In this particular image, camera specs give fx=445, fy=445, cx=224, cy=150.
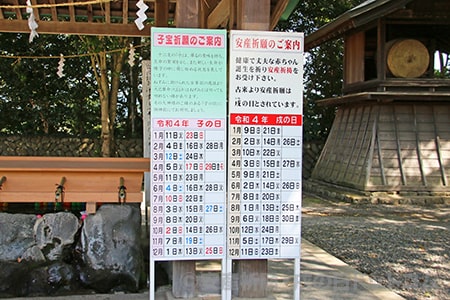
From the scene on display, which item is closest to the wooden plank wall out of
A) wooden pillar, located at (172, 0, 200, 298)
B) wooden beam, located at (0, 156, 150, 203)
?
wooden beam, located at (0, 156, 150, 203)

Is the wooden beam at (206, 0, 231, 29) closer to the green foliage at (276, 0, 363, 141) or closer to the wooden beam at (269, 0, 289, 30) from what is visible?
the wooden beam at (269, 0, 289, 30)

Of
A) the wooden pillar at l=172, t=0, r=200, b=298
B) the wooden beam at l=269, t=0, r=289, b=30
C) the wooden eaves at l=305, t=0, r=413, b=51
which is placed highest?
the wooden eaves at l=305, t=0, r=413, b=51

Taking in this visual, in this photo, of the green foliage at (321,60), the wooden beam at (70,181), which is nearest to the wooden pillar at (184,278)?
the wooden beam at (70,181)

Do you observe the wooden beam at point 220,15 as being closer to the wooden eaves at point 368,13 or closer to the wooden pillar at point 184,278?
the wooden pillar at point 184,278

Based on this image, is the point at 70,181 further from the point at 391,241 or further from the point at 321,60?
the point at 321,60

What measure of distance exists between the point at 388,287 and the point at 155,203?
8.41ft

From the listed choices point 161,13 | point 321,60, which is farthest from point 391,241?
point 321,60

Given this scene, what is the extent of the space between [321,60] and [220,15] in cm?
1277

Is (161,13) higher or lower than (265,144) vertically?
higher

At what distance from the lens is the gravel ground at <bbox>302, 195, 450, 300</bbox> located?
473 cm

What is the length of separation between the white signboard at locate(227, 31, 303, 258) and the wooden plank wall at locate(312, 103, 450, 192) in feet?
23.9

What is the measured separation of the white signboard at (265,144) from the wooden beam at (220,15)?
105cm

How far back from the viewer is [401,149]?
1068cm

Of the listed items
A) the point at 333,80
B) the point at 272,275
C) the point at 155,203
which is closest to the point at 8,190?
the point at 155,203
